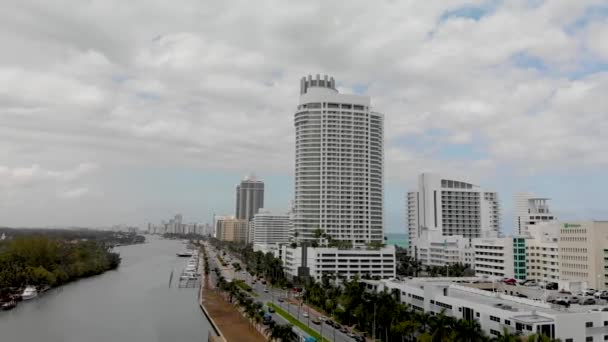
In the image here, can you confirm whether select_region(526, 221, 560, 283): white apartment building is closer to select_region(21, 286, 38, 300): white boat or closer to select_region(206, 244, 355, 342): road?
select_region(206, 244, 355, 342): road

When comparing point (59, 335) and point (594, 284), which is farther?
point (594, 284)

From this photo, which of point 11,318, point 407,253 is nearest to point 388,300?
point 11,318

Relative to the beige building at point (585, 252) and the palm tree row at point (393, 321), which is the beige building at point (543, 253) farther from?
the palm tree row at point (393, 321)

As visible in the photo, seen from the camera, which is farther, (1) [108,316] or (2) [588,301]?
(1) [108,316]

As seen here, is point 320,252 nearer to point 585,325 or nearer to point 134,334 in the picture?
point 134,334

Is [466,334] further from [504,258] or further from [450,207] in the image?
[450,207]

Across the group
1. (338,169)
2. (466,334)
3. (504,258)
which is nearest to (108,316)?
(466,334)

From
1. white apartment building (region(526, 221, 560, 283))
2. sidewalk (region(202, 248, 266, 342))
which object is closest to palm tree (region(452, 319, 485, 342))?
sidewalk (region(202, 248, 266, 342))
